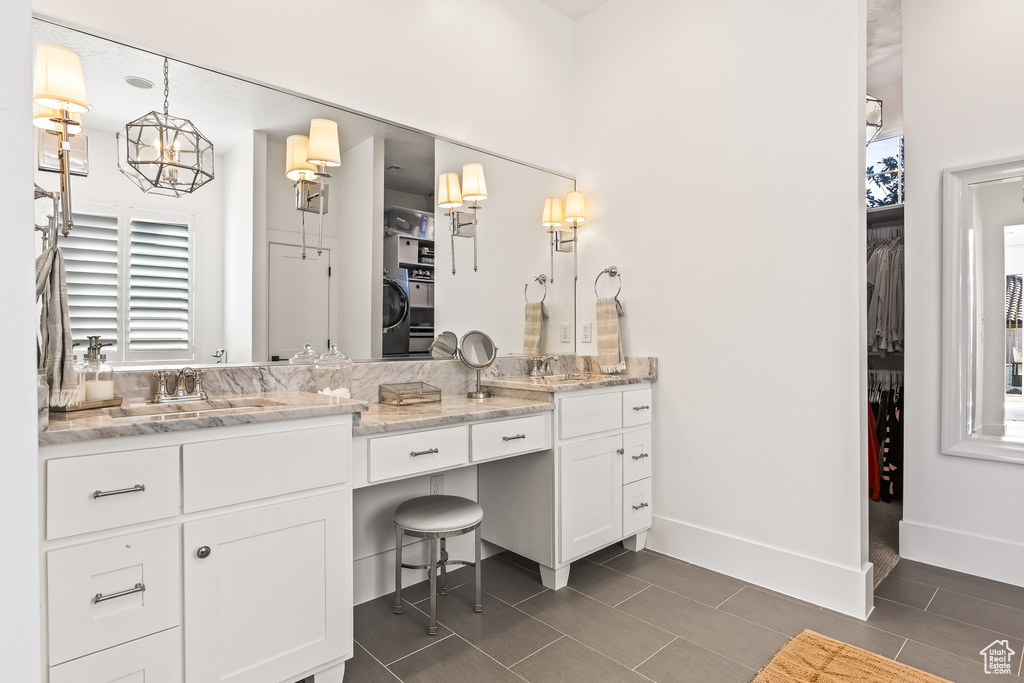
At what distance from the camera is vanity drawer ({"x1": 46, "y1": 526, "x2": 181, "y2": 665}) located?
122 cm

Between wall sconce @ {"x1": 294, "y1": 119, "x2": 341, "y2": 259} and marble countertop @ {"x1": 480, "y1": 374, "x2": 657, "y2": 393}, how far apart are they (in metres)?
1.02

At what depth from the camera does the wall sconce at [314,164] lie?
2.18 m

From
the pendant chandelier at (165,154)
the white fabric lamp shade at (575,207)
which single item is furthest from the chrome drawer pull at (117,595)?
the white fabric lamp shade at (575,207)

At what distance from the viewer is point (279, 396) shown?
6.59 ft

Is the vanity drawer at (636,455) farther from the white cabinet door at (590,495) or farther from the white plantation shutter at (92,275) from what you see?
the white plantation shutter at (92,275)

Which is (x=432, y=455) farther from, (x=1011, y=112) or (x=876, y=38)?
(x=876, y=38)

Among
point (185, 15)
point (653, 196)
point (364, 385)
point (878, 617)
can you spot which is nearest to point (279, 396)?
point (364, 385)

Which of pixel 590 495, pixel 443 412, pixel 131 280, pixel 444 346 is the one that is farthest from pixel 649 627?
pixel 131 280

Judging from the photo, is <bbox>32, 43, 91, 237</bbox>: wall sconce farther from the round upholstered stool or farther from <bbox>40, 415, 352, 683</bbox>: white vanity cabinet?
the round upholstered stool

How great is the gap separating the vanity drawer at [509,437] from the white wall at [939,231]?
6.33ft

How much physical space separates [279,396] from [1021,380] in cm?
329

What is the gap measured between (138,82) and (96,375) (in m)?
0.98

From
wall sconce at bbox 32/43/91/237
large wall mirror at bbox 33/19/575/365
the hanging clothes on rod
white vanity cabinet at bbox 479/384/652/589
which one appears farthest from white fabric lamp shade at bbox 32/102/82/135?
the hanging clothes on rod

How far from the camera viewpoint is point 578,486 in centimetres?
247
